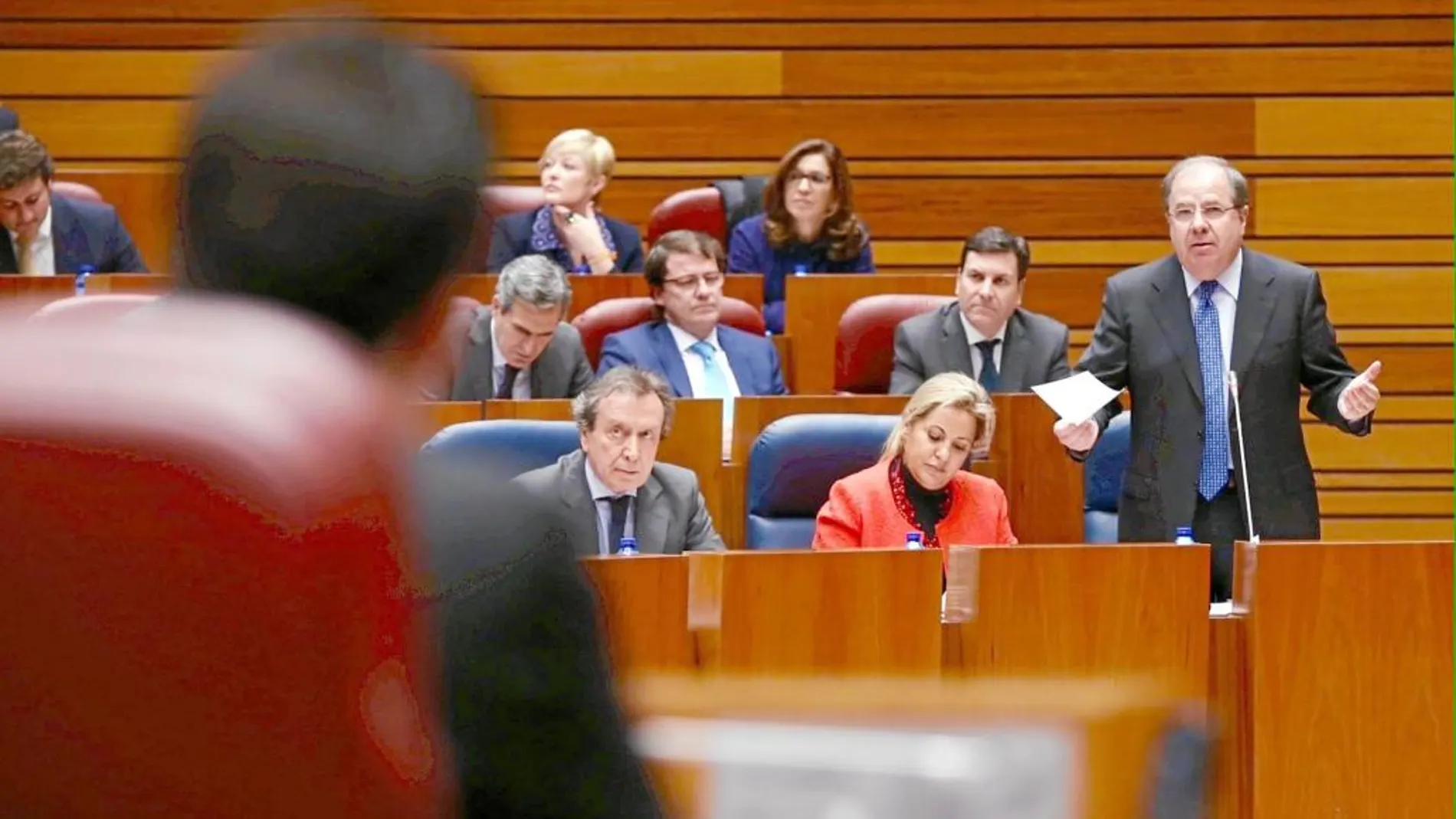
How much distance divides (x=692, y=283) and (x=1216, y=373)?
49.1 inches

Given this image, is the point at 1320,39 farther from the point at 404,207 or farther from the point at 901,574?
the point at 404,207

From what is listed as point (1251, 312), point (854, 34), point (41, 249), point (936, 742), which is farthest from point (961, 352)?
point (936, 742)

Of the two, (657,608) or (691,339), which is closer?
(657,608)

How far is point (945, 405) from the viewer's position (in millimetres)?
3549

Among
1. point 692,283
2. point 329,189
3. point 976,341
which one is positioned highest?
point 692,283

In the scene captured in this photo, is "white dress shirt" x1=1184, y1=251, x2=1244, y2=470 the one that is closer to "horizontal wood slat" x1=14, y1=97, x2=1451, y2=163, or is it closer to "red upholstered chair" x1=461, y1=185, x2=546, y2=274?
"horizontal wood slat" x1=14, y1=97, x2=1451, y2=163

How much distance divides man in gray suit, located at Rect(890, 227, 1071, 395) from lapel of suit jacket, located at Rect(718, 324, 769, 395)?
0.98ft

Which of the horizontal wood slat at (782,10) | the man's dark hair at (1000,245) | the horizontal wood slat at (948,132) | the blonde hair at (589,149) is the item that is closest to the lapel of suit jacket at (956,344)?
the man's dark hair at (1000,245)

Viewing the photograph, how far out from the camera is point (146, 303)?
0.52 meters

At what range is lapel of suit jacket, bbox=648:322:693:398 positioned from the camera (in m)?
4.32

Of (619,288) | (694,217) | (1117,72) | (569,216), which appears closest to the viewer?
(619,288)

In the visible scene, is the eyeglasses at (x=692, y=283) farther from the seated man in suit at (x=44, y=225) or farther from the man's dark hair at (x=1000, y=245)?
the seated man in suit at (x=44, y=225)

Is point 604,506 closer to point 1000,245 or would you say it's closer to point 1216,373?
point 1216,373

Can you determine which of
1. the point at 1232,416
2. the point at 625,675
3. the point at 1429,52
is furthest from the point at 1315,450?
the point at 625,675
